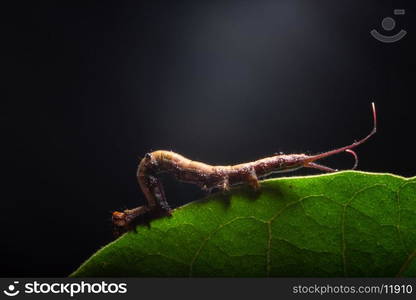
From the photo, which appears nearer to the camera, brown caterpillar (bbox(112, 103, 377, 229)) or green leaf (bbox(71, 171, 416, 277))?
green leaf (bbox(71, 171, 416, 277))

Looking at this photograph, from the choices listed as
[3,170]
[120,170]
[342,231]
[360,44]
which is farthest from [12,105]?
[342,231]

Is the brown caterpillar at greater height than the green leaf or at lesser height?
greater

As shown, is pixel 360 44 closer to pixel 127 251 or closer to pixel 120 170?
pixel 120 170

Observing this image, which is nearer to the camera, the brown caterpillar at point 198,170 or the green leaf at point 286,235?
the green leaf at point 286,235

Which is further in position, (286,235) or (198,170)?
(198,170)

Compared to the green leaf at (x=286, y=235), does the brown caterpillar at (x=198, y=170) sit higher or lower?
higher
